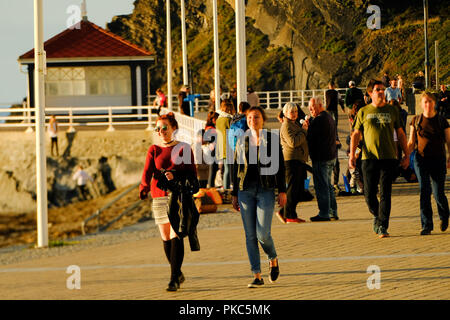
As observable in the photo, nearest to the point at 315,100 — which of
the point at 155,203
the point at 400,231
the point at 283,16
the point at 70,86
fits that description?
the point at 400,231

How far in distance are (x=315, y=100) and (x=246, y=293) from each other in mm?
5395

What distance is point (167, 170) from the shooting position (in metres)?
10.1

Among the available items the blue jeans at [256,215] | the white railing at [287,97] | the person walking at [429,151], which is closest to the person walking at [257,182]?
the blue jeans at [256,215]

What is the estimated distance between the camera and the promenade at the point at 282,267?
9.74 m

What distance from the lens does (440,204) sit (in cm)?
1291

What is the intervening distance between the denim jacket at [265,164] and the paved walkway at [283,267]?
1.04 m

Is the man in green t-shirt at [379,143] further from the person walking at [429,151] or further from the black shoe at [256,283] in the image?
the black shoe at [256,283]

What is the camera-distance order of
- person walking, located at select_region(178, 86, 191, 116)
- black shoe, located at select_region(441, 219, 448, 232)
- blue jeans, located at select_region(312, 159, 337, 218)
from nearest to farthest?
black shoe, located at select_region(441, 219, 448, 232)
blue jeans, located at select_region(312, 159, 337, 218)
person walking, located at select_region(178, 86, 191, 116)

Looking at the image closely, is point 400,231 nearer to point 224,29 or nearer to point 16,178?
point 16,178

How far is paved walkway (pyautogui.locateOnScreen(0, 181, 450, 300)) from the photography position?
384 inches

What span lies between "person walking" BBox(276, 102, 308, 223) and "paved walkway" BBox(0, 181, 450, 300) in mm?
266

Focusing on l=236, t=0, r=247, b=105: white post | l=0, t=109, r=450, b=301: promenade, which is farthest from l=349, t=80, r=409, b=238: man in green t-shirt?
l=236, t=0, r=247, b=105: white post

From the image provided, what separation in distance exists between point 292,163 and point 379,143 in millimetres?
2468

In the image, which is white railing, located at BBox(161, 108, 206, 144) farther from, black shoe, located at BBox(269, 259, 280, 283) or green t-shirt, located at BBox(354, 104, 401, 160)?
black shoe, located at BBox(269, 259, 280, 283)
